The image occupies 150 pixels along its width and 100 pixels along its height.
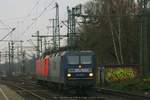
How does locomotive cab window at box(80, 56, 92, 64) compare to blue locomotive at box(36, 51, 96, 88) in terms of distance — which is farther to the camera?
locomotive cab window at box(80, 56, 92, 64)

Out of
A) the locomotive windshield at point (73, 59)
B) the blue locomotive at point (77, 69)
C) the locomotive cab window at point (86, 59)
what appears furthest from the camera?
the locomotive windshield at point (73, 59)

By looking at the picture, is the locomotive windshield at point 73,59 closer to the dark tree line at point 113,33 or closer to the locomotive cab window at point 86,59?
the locomotive cab window at point 86,59

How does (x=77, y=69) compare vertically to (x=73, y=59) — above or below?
below

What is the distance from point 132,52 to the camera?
65750 millimetres

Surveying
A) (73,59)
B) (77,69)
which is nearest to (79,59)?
(73,59)

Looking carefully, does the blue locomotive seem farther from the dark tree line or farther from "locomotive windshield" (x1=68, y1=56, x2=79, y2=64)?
the dark tree line

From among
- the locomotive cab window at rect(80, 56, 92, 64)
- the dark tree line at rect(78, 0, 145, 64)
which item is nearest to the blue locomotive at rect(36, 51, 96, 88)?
the locomotive cab window at rect(80, 56, 92, 64)

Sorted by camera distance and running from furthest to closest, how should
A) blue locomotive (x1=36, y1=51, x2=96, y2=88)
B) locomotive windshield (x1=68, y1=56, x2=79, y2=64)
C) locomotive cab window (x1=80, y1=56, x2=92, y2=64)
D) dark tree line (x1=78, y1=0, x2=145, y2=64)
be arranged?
dark tree line (x1=78, y1=0, x2=145, y2=64)
locomotive windshield (x1=68, y1=56, x2=79, y2=64)
locomotive cab window (x1=80, y1=56, x2=92, y2=64)
blue locomotive (x1=36, y1=51, x2=96, y2=88)

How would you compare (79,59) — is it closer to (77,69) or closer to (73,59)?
(73,59)

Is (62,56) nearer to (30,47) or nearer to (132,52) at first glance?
(132,52)

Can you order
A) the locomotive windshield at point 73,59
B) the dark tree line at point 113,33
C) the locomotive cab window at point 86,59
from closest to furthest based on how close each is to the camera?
the locomotive cab window at point 86,59
the locomotive windshield at point 73,59
the dark tree line at point 113,33

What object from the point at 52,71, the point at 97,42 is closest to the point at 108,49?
the point at 97,42

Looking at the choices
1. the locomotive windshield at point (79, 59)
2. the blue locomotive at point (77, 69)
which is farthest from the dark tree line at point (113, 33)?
the locomotive windshield at point (79, 59)

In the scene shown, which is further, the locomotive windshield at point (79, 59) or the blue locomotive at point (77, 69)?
the locomotive windshield at point (79, 59)
